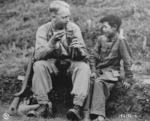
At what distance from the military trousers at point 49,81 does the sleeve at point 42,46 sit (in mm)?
126

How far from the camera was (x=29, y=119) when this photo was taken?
4758 mm

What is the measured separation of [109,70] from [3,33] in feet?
14.3

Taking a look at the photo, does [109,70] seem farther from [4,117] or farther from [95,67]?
[4,117]

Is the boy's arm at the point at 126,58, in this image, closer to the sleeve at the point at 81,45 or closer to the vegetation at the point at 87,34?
the vegetation at the point at 87,34

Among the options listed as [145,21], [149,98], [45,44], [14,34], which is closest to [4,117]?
[45,44]

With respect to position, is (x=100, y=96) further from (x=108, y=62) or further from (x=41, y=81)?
(x=41, y=81)

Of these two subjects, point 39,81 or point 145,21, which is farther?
point 145,21

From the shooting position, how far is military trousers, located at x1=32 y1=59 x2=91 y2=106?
4789 mm

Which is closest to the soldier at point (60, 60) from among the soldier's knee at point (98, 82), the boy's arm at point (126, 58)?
the soldier's knee at point (98, 82)

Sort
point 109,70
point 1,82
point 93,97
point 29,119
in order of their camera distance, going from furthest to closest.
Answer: point 1,82, point 109,70, point 93,97, point 29,119

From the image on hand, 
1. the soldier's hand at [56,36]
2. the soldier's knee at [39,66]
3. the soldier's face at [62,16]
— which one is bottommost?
the soldier's knee at [39,66]

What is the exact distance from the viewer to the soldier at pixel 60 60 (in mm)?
4816

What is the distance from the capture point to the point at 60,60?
216 inches

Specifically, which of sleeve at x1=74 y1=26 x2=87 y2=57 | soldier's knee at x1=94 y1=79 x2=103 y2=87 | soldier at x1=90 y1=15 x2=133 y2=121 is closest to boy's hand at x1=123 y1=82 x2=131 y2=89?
soldier at x1=90 y1=15 x2=133 y2=121
